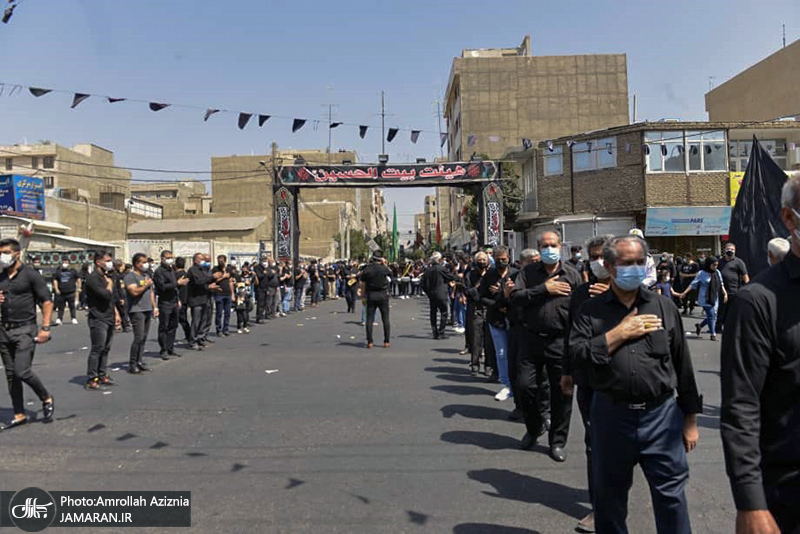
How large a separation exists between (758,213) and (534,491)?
515 centimetres

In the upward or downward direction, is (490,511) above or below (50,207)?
below

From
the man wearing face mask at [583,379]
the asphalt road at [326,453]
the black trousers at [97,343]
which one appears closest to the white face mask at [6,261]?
the asphalt road at [326,453]

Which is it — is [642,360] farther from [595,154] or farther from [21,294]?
[595,154]

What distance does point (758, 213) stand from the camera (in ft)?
25.3

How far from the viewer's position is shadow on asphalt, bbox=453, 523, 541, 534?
3.91m

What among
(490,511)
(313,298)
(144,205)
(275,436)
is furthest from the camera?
(144,205)

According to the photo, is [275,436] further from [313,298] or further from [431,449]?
[313,298]

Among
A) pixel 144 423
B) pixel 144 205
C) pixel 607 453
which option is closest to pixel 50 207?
pixel 144 205

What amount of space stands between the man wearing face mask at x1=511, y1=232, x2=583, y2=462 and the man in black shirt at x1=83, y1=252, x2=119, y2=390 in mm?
5902

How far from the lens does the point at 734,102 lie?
40750 millimetres

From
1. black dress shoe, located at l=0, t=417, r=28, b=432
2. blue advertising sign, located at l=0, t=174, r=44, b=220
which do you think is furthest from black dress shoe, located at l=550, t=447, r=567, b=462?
blue advertising sign, located at l=0, t=174, r=44, b=220

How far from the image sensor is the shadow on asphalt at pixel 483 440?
5770 millimetres

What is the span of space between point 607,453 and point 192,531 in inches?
103
